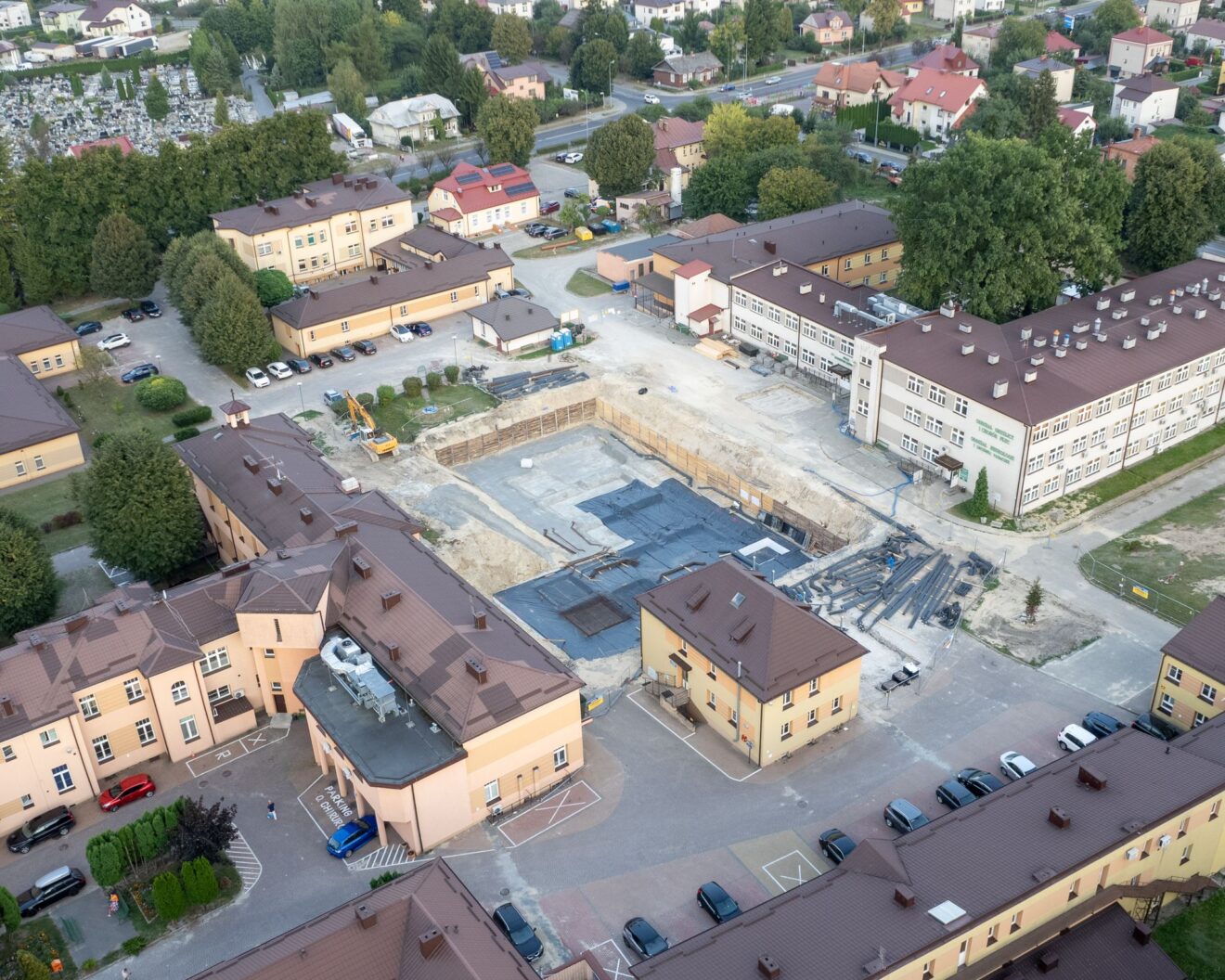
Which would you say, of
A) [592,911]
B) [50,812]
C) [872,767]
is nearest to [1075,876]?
[872,767]

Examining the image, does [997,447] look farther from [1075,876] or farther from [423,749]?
[423,749]

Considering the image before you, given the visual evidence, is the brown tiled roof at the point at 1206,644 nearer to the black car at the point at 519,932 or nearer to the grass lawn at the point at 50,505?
the black car at the point at 519,932

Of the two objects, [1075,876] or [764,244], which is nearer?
[1075,876]

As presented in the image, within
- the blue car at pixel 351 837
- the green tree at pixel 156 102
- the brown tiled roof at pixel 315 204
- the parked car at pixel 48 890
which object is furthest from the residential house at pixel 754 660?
the green tree at pixel 156 102

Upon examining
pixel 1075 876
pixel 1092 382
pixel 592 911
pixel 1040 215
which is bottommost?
pixel 592 911

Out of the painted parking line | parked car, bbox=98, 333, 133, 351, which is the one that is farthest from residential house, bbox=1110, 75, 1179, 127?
the painted parking line

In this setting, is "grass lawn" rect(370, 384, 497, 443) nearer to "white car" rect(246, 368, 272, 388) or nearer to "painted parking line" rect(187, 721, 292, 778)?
"white car" rect(246, 368, 272, 388)

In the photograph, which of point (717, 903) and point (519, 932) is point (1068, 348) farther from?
point (519, 932)
